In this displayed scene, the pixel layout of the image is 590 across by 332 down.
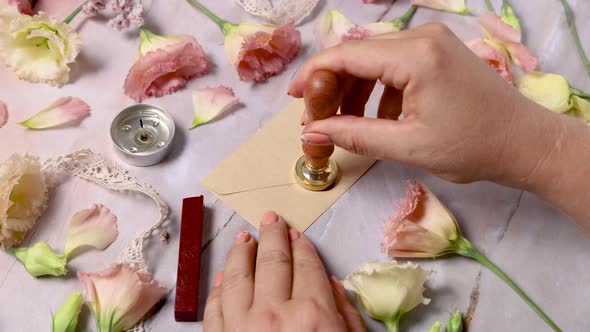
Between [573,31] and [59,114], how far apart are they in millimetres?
886

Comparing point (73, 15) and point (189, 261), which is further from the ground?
point (73, 15)

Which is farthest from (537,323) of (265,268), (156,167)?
(156,167)

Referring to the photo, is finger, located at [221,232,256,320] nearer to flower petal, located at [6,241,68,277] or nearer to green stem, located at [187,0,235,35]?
flower petal, located at [6,241,68,277]

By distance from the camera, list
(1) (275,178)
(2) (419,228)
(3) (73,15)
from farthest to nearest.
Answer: (3) (73,15)
(1) (275,178)
(2) (419,228)

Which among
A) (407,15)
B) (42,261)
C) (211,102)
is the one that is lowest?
(42,261)

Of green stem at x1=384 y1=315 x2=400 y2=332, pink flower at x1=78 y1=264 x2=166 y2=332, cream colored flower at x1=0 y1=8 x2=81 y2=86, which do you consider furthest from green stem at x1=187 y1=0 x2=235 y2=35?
green stem at x1=384 y1=315 x2=400 y2=332

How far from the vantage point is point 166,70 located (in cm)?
95

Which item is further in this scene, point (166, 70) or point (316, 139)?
point (166, 70)

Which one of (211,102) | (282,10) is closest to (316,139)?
(211,102)

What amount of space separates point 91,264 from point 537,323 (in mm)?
617

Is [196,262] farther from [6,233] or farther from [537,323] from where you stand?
[537,323]

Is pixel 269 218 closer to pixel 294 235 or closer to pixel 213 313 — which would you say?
pixel 294 235

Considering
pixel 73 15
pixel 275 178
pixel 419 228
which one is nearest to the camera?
pixel 419 228

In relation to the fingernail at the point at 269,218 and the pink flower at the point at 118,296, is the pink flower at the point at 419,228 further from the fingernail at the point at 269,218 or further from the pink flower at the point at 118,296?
the pink flower at the point at 118,296
